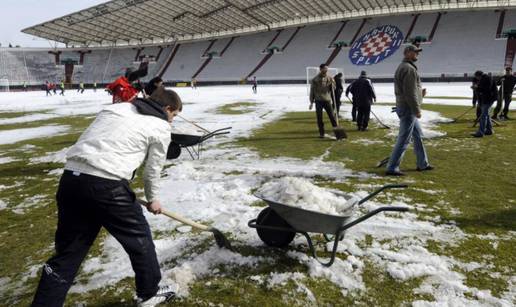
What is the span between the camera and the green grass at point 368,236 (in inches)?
106

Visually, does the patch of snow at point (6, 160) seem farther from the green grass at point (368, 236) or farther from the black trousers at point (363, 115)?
the black trousers at point (363, 115)

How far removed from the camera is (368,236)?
3637mm

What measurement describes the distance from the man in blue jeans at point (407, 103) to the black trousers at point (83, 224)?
4.58 metres

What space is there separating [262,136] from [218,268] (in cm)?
702

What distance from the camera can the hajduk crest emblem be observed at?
141 feet

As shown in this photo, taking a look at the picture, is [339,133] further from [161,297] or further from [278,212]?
[161,297]

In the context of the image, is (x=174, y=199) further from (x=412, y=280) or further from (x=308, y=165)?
(x=412, y=280)

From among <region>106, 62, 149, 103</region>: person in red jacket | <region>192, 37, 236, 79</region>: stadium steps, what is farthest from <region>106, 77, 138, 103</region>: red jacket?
<region>192, 37, 236, 79</region>: stadium steps

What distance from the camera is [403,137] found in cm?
555

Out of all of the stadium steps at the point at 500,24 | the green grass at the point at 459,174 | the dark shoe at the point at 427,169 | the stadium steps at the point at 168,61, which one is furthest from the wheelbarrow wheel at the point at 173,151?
the stadium steps at the point at 168,61

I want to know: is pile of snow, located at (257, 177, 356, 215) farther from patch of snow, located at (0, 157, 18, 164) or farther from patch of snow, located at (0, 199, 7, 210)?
patch of snow, located at (0, 157, 18, 164)

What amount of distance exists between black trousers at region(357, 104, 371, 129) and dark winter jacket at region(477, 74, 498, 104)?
111 inches

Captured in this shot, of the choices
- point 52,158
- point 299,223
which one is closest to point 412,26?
point 52,158

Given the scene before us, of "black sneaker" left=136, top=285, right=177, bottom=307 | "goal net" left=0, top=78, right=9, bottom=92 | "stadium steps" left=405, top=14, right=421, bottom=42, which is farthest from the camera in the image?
"goal net" left=0, top=78, right=9, bottom=92
